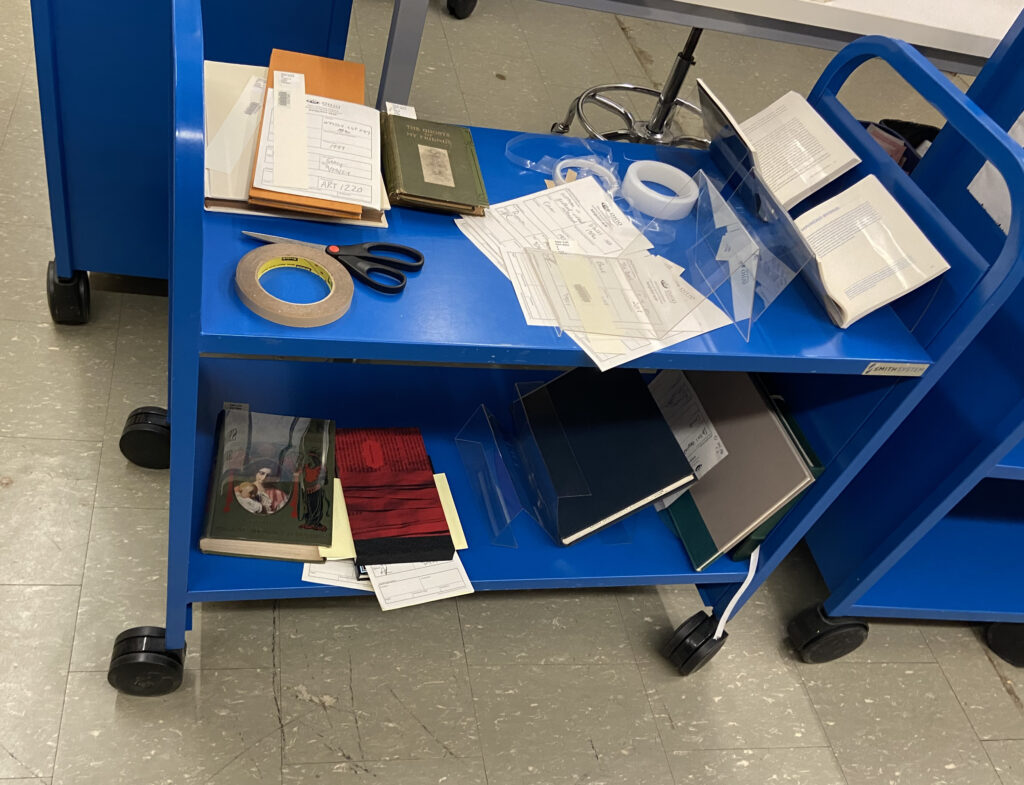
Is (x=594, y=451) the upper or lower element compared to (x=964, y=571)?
upper

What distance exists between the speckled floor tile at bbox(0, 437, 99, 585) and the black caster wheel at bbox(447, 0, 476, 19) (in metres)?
2.21

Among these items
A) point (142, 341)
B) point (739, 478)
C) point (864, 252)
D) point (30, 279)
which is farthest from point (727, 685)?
point (30, 279)

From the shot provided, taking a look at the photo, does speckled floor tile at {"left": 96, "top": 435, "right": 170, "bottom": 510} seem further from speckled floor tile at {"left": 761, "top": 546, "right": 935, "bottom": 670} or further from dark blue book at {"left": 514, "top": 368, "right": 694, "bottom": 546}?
speckled floor tile at {"left": 761, "top": 546, "right": 935, "bottom": 670}

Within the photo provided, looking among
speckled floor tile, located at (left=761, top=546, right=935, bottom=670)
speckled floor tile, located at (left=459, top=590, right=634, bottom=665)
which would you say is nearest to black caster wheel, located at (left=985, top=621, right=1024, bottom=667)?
speckled floor tile, located at (left=761, top=546, right=935, bottom=670)

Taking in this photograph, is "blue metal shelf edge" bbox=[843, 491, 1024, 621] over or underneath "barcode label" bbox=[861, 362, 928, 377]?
underneath

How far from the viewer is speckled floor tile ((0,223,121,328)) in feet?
6.15

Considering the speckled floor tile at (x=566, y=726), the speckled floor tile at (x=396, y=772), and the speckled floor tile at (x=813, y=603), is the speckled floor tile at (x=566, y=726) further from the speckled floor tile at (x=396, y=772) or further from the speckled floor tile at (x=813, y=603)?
the speckled floor tile at (x=813, y=603)

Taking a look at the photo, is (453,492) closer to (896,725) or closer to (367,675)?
(367,675)

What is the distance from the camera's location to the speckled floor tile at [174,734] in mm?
1316

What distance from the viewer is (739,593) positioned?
1.55 metres

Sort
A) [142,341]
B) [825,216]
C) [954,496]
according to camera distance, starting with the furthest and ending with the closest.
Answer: [142,341]
[954,496]
[825,216]

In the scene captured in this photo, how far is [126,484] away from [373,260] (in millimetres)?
815

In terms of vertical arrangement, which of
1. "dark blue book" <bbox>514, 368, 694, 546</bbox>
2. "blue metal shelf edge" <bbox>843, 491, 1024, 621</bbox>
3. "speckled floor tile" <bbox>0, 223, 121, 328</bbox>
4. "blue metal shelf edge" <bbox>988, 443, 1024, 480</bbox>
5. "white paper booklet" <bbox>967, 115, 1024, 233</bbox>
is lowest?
"speckled floor tile" <bbox>0, 223, 121, 328</bbox>

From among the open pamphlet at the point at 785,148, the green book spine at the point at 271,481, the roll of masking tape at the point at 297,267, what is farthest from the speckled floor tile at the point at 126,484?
the open pamphlet at the point at 785,148
